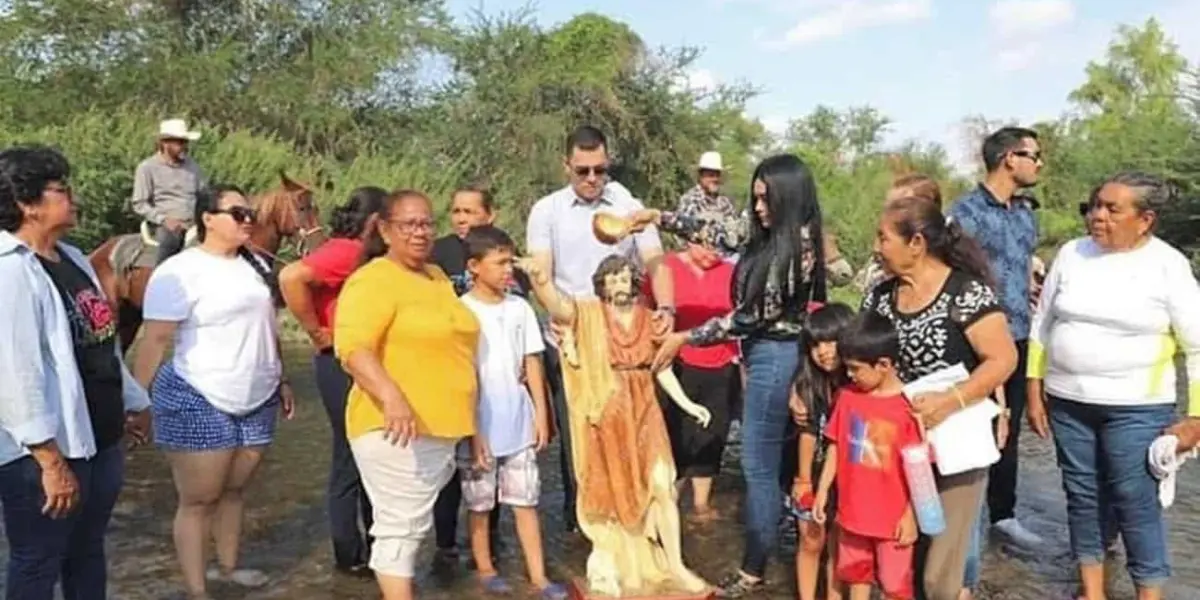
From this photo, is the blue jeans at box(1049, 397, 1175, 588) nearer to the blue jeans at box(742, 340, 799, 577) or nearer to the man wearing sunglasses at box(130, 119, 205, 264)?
the blue jeans at box(742, 340, 799, 577)

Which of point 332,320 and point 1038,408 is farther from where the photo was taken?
point 332,320

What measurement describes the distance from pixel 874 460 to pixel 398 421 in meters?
1.69

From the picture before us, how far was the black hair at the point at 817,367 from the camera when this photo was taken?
15.5ft

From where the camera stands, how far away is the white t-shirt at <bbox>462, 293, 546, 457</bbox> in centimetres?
529

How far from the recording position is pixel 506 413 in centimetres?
532

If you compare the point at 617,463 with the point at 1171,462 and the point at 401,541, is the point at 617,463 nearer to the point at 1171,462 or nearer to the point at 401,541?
the point at 401,541

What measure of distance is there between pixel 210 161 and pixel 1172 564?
17004 mm

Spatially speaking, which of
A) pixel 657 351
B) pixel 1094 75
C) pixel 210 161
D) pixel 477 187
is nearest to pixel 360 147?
pixel 210 161

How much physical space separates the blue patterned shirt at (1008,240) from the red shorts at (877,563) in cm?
200

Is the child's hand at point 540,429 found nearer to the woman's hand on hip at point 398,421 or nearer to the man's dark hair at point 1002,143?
the woman's hand on hip at point 398,421

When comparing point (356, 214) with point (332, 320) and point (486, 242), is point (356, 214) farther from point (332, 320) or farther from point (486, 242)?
point (486, 242)

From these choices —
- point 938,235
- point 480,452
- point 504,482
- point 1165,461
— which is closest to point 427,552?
point 504,482

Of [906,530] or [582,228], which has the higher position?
[582,228]

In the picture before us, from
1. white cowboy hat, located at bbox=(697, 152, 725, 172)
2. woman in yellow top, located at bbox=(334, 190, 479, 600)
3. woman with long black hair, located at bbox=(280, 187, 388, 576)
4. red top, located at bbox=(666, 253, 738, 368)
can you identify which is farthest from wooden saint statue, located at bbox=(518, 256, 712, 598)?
white cowboy hat, located at bbox=(697, 152, 725, 172)
